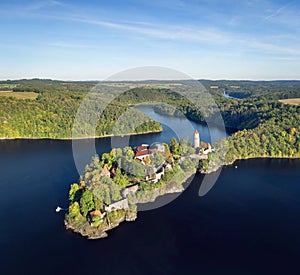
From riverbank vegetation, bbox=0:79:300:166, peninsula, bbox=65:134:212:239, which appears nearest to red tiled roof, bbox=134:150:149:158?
peninsula, bbox=65:134:212:239

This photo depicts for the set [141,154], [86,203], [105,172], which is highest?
[141,154]

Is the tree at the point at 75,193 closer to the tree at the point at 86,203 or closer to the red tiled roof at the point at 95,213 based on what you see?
the tree at the point at 86,203

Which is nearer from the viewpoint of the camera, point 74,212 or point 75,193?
point 74,212

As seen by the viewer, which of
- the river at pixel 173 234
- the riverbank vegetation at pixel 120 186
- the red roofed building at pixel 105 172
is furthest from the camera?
the red roofed building at pixel 105 172

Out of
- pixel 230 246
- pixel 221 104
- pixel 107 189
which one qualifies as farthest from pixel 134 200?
pixel 221 104

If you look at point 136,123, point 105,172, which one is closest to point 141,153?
point 105,172

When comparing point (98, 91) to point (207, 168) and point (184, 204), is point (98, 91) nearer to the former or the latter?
point (207, 168)

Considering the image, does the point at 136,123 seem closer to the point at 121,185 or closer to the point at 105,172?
the point at 105,172

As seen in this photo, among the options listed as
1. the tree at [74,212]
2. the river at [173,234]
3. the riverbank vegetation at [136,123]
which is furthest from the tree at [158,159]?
the riverbank vegetation at [136,123]
